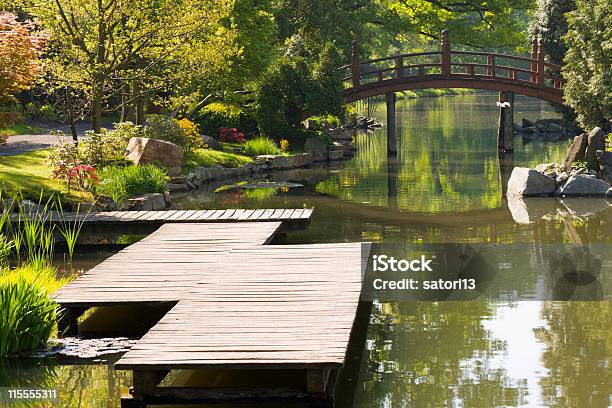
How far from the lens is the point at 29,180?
22016 millimetres

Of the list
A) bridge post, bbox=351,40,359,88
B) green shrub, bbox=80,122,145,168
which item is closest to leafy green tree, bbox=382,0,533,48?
bridge post, bbox=351,40,359,88

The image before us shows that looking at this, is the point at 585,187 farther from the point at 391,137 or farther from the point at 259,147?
the point at 391,137

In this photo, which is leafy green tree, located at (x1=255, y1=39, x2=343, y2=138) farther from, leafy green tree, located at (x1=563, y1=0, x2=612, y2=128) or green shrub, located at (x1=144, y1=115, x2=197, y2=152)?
leafy green tree, located at (x1=563, y1=0, x2=612, y2=128)

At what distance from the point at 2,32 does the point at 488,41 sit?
35.1 m

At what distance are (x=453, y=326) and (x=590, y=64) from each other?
24.7 m

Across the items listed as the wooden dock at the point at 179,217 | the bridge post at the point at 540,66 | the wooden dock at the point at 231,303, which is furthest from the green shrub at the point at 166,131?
the bridge post at the point at 540,66

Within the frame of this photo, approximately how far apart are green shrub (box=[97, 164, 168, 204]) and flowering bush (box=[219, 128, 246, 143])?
1003 cm

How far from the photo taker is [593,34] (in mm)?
35406

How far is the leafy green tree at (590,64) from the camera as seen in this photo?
34594mm

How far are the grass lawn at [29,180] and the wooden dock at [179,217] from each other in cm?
144

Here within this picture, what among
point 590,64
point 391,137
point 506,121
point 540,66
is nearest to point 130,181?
point 391,137

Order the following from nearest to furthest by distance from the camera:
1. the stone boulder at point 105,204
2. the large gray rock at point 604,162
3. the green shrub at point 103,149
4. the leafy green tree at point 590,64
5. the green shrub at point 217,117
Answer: the stone boulder at point 105,204, the green shrub at point 103,149, the large gray rock at point 604,162, the leafy green tree at point 590,64, the green shrub at point 217,117

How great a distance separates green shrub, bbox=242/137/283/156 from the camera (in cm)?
3431

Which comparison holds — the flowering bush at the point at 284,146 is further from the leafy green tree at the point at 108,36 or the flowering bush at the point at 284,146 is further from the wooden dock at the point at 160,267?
the wooden dock at the point at 160,267
